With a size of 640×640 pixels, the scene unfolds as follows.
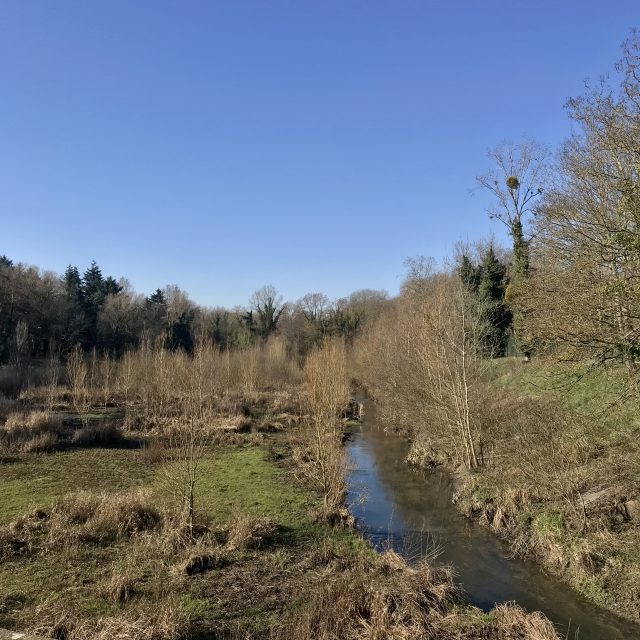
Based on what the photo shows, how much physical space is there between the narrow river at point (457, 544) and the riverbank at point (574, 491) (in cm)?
33

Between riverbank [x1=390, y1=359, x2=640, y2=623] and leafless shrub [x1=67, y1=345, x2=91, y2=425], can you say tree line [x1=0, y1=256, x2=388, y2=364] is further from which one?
riverbank [x1=390, y1=359, x2=640, y2=623]

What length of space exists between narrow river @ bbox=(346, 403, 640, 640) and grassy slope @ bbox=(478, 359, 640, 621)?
378mm

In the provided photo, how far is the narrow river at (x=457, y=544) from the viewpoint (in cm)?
758

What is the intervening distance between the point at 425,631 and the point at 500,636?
1007 mm

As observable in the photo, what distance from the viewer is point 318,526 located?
1027 cm

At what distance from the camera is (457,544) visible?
34.7 feet

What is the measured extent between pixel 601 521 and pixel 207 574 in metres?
7.11

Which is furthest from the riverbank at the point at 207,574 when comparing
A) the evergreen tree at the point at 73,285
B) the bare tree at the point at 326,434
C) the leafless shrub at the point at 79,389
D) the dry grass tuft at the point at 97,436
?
the evergreen tree at the point at 73,285

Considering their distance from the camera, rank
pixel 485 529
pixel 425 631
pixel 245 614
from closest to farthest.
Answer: pixel 425 631
pixel 245 614
pixel 485 529

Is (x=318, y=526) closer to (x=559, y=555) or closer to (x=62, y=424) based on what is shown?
(x=559, y=555)

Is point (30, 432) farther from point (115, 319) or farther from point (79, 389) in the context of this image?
point (115, 319)

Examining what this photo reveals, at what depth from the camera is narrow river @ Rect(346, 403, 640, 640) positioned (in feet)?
24.9

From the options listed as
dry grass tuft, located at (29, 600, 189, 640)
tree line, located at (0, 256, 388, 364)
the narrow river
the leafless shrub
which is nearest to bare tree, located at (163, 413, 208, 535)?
dry grass tuft, located at (29, 600, 189, 640)

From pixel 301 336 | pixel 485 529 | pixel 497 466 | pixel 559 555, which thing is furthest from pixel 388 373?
pixel 301 336
